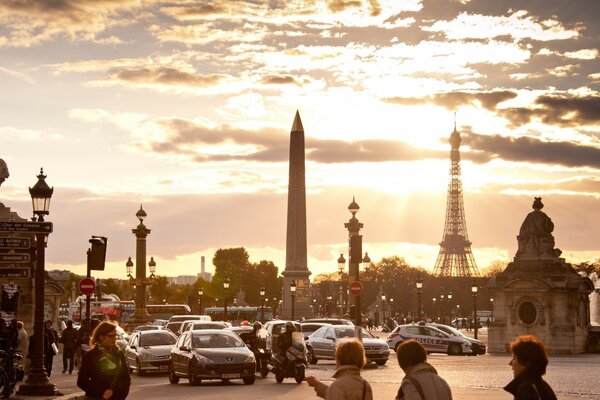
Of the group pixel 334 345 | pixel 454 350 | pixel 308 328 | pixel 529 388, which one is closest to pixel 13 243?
pixel 529 388

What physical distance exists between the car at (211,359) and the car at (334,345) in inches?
456

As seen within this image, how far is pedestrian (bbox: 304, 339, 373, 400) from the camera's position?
9211 millimetres

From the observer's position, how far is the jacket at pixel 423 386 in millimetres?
8844

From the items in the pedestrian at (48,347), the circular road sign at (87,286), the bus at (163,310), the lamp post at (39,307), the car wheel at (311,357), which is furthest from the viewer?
the bus at (163,310)

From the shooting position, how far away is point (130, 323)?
73188 millimetres

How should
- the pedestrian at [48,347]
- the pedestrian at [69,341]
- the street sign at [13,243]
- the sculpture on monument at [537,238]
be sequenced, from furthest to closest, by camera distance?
the sculpture on monument at [537,238] → the pedestrian at [69,341] → the pedestrian at [48,347] → the street sign at [13,243]

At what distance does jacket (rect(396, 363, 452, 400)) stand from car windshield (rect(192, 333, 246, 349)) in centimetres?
2147

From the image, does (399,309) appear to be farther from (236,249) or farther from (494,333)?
(494,333)

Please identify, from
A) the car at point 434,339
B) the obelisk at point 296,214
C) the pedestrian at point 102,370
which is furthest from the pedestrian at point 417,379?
the obelisk at point 296,214

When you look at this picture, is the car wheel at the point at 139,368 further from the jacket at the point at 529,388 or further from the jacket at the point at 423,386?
the jacket at the point at 529,388

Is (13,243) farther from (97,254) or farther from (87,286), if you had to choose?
(87,286)

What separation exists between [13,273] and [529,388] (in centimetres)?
1417

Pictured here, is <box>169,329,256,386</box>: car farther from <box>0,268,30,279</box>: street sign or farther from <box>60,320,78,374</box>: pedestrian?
<box>0,268,30,279</box>: street sign

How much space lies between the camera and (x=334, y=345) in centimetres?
4175
